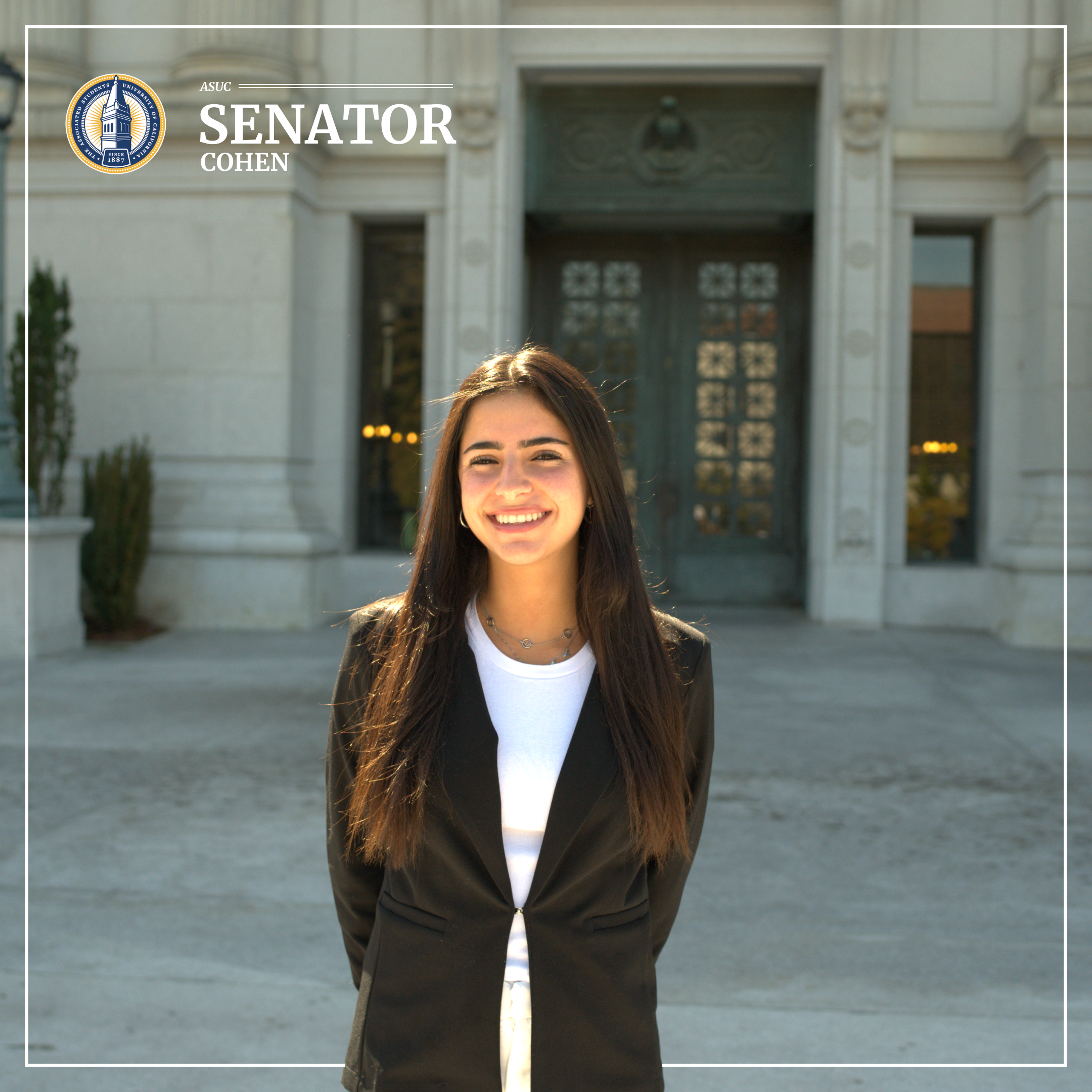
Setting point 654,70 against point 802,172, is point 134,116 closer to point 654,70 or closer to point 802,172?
point 654,70

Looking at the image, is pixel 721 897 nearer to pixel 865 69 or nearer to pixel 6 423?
pixel 6 423

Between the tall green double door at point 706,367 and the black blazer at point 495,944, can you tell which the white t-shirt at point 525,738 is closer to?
the black blazer at point 495,944

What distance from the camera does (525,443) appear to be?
1.94m

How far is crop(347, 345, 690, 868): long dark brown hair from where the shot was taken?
1.93 meters

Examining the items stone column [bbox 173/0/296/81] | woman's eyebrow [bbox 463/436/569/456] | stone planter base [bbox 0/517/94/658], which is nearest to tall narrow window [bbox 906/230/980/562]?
stone column [bbox 173/0/296/81]

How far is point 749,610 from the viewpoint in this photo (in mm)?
13109

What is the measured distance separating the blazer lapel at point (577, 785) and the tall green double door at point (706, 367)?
1163 centimetres

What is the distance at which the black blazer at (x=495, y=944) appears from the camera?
1894mm

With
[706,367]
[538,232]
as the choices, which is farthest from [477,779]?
[538,232]

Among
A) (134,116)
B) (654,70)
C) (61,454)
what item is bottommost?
(61,454)

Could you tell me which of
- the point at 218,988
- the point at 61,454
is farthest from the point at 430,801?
the point at 61,454

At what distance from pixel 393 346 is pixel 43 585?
4751 mm

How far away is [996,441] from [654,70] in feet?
16.5

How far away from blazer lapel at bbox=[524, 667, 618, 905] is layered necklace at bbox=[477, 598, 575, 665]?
127 millimetres
